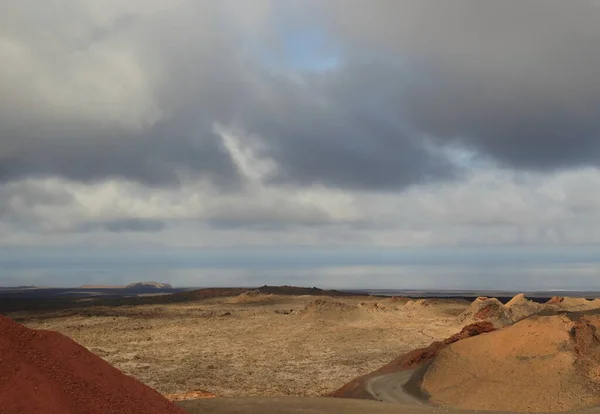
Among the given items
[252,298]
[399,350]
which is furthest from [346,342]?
[252,298]

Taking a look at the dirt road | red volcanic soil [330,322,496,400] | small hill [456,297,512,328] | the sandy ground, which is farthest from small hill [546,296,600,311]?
the dirt road

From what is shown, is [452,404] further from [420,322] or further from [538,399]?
[420,322]

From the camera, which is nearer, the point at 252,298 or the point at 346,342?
the point at 346,342

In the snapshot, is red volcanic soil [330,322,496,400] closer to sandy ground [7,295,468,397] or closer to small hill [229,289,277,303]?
sandy ground [7,295,468,397]

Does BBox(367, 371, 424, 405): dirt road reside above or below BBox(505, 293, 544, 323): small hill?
below

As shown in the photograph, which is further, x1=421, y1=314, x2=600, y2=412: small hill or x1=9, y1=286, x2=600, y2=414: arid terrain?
x1=421, y1=314, x2=600, y2=412: small hill

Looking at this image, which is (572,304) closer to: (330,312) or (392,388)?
(330,312)
